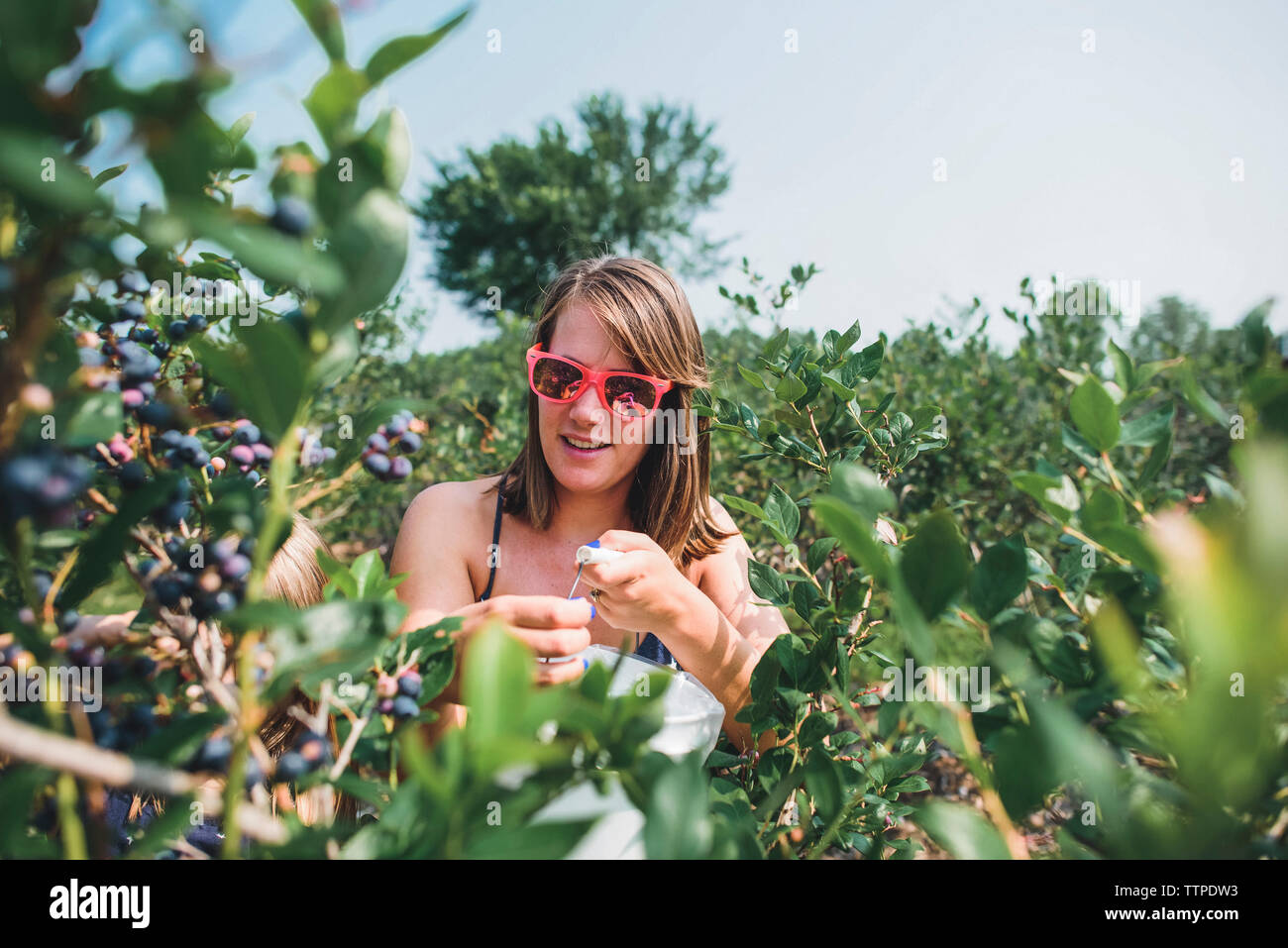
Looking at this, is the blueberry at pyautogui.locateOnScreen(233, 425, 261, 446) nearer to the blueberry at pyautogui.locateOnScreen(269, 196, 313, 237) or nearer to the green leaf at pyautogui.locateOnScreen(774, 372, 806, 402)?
the blueberry at pyautogui.locateOnScreen(269, 196, 313, 237)

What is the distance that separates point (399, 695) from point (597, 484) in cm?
134

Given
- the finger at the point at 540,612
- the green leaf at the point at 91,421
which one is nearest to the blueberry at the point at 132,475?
the green leaf at the point at 91,421

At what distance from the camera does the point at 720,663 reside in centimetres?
147

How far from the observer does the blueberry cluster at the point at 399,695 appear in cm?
65

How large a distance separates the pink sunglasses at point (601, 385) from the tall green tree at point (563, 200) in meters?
20.6

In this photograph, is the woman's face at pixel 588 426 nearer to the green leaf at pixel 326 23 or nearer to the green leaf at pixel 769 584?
the green leaf at pixel 769 584

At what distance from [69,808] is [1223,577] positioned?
25.7 inches

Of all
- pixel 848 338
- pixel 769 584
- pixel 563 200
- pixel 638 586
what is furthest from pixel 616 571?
pixel 563 200

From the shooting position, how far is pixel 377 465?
2.24 ft

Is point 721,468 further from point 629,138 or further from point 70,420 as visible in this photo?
point 629,138

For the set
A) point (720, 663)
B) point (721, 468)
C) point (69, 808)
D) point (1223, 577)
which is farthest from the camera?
point (721, 468)

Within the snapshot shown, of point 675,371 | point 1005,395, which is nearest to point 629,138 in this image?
point 1005,395

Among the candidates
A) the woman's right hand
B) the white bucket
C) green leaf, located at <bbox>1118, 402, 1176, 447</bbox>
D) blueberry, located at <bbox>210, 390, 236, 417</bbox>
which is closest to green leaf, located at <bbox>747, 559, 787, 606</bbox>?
the white bucket

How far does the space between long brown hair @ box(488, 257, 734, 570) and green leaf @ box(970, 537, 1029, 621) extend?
4.78 feet
